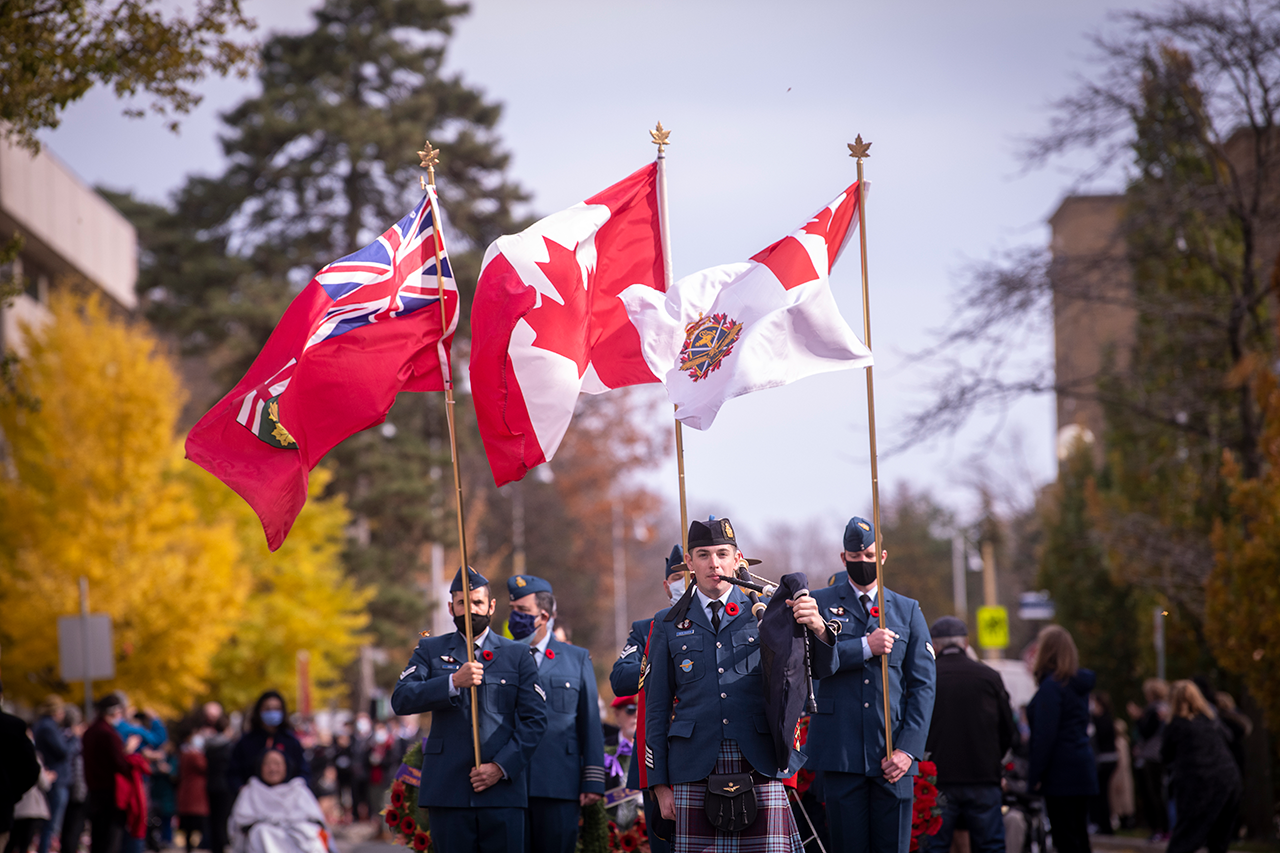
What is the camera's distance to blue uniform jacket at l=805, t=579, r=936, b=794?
8.02 metres

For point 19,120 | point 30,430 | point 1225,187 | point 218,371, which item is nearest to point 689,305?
point 19,120

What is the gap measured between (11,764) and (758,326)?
5931 mm

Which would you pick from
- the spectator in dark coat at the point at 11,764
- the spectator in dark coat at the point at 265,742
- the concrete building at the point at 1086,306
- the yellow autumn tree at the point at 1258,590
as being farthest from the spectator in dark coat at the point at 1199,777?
the spectator in dark coat at the point at 11,764

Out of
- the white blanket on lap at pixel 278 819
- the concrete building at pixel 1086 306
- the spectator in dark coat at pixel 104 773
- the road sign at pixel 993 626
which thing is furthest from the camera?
the road sign at pixel 993 626

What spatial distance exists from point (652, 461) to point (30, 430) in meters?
33.4

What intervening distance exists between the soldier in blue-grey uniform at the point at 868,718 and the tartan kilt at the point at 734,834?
1129 millimetres

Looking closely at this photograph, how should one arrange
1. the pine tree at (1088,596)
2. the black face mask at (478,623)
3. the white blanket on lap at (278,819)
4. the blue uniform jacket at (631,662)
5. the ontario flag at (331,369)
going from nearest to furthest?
the ontario flag at (331,369)
the black face mask at (478,623)
the blue uniform jacket at (631,662)
the white blanket on lap at (278,819)
the pine tree at (1088,596)

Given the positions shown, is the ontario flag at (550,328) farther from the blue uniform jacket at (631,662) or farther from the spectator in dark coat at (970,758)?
the spectator in dark coat at (970,758)

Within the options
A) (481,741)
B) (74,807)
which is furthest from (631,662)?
(74,807)

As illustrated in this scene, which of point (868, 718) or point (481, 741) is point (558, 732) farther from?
point (868, 718)

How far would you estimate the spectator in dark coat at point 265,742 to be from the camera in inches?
467

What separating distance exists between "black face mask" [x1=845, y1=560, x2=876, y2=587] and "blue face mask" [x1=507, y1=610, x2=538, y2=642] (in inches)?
85.9

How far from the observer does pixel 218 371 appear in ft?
120

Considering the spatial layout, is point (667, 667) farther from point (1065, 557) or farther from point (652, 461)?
point (652, 461)
